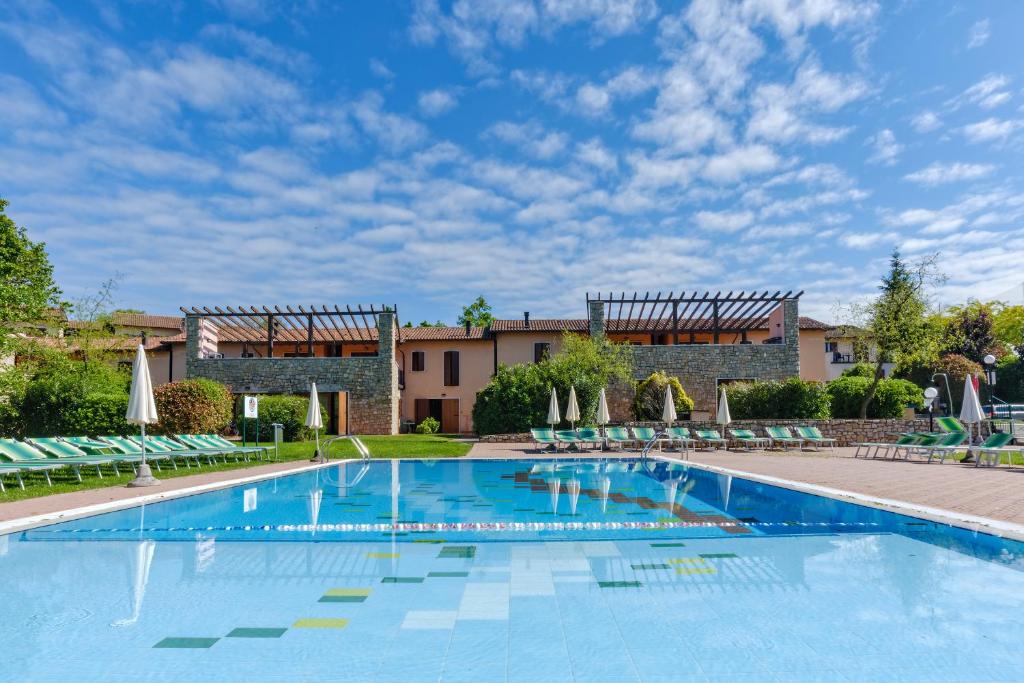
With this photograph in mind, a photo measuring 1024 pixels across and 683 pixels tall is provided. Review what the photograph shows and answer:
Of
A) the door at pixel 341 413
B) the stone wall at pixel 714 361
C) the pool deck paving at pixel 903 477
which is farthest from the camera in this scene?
the door at pixel 341 413

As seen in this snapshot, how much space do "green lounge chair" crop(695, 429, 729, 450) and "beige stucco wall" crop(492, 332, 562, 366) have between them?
11633 millimetres

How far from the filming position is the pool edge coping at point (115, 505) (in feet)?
20.8

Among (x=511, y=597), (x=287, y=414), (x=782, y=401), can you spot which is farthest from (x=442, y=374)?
(x=511, y=597)

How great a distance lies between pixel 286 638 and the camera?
11.3ft

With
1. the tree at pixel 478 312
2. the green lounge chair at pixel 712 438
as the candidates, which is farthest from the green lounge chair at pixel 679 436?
the tree at pixel 478 312

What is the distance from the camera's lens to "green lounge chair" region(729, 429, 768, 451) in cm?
1898

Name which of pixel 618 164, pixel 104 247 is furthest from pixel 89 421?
pixel 618 164

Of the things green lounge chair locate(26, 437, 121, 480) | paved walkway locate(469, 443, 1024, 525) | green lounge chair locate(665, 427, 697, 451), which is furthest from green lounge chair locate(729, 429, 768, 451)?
green lounge chair locate(26, 437, 121, 480)

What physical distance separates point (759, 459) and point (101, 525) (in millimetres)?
13528

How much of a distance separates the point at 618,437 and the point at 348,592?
15561mm

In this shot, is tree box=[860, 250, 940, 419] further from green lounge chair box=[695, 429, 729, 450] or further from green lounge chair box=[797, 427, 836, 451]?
green lounge chair box=[695, 429, 729, 450]

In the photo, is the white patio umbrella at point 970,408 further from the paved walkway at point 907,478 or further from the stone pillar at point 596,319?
the stone pillar at point 596,319

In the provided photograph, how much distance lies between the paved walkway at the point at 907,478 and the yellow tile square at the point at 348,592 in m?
6.13

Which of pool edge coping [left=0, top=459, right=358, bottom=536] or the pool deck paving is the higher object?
pool edge coping [left=0, top=459, right=358, bottom=536]
